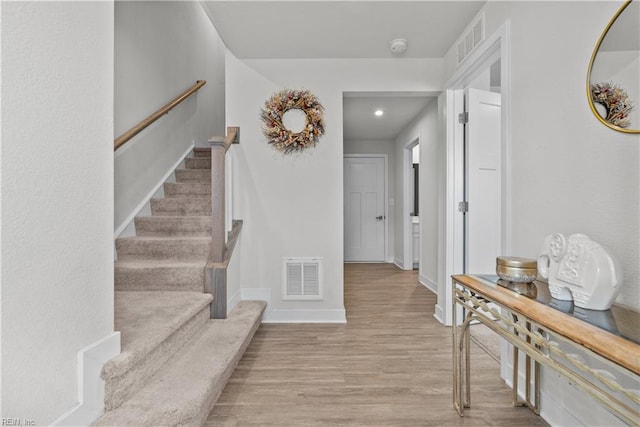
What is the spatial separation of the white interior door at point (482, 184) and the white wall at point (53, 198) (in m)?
2.62

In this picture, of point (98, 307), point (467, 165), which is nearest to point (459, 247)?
point (467, 165)

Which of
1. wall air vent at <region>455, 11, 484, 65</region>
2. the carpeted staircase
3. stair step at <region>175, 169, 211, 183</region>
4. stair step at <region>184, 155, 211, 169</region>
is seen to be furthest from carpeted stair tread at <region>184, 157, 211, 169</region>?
wall air vent at <region>455, 11, 484, 65</region>

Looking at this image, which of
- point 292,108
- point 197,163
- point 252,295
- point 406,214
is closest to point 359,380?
point 252,295

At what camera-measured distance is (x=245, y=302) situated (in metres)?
2.81

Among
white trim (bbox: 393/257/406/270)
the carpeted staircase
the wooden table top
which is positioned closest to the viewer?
the wooden table top

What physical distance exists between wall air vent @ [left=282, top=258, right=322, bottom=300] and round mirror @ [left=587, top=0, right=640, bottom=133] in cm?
221

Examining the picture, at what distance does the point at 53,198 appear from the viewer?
3.16 feet

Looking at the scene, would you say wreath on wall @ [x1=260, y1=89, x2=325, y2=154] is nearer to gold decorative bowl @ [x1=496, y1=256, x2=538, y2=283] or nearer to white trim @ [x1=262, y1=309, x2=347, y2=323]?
white trim @ [x1=262, y1=309, x2=347, y2=323]

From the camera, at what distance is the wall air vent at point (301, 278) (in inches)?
115

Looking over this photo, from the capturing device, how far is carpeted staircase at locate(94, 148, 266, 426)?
1.26 meters

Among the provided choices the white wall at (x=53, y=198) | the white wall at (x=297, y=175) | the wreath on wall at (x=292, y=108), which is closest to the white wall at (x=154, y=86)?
the white wall at (x=297, y=175)

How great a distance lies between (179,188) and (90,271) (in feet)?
8.06

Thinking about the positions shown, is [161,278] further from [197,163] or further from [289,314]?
[197,163]

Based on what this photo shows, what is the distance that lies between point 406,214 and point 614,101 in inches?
173
